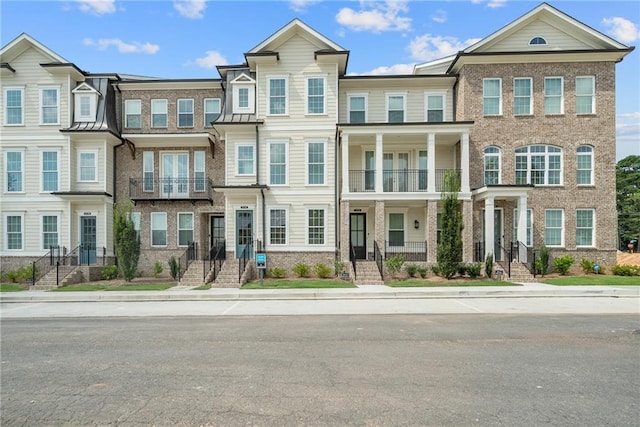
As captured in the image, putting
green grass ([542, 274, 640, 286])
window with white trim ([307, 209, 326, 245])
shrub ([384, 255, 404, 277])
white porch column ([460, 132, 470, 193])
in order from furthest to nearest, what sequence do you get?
window with white trim ([307, 209, 326, 245])
white porch column ([460, 132, 470, 193])
shrub ([384, 255, 404, 277])
green grass ([542, 274, 640, 286])

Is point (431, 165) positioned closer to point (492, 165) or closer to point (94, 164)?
point (492, 165)

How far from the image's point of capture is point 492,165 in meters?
22.2

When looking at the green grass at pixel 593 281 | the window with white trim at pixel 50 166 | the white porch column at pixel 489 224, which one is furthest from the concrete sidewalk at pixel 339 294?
the window with white trim at pixel 50 166

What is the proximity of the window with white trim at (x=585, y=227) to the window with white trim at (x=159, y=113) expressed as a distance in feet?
77.7

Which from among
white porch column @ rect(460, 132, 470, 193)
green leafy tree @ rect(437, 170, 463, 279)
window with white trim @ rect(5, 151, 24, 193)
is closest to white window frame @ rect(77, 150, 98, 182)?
window with white trim @ rect(5, 151, 24, 193)

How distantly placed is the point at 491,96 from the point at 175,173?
1826cm

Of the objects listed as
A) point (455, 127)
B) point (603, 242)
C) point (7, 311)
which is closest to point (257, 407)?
point (7, 311)

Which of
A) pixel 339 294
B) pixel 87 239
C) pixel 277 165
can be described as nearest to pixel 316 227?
pixel 277 165

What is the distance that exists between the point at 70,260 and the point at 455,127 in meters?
21.6

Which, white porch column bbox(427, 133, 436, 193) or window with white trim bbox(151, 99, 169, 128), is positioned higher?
window with white trim bbox(151, 99, 169, 128)

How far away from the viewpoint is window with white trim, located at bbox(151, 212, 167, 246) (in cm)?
2361

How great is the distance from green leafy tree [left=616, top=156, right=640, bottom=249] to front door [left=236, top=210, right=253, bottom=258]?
5026cm

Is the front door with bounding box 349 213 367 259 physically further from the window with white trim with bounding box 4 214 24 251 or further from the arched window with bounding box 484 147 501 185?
the window with white trim with bounding box 4 214 24 251

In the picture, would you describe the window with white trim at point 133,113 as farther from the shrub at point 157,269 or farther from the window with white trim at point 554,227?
the window with white trim at point 554,227
